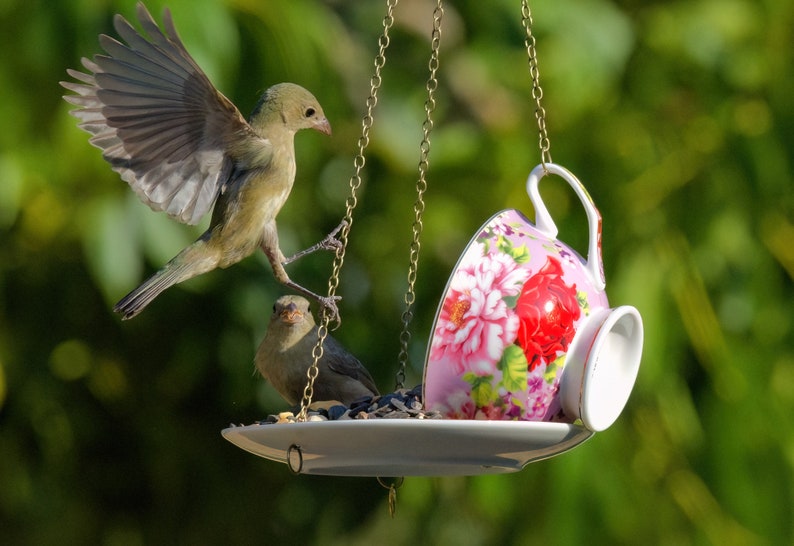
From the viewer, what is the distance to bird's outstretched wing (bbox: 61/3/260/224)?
2.51 metres

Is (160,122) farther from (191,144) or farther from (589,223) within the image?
(589,223)

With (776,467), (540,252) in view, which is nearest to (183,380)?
(776,467)

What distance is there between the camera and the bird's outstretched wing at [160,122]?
2.51 m

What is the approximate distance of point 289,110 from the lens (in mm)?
2754

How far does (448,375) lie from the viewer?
8.05 feet

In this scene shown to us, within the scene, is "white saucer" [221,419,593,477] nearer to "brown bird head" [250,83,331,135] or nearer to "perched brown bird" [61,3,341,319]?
"perched brown bird" [61,3,341,319]

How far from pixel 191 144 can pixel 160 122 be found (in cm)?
9

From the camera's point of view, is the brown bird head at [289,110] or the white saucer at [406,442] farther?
the brown bird head at [289,110]

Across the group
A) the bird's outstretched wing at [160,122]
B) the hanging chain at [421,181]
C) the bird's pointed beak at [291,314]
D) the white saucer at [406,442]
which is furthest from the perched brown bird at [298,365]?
the white saucer at [406,442]

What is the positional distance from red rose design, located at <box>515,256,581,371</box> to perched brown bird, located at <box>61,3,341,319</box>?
49cm

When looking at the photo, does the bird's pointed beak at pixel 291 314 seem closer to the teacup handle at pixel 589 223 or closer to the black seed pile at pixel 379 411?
the black seed pile at pixel 379 411

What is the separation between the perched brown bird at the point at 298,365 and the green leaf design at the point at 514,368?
2.78ft

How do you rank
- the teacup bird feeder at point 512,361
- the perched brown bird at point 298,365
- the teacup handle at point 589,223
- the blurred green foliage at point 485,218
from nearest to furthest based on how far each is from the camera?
the teacup bird feeder at point 512,361, the teacup handle at point 589,223, the perched brown bird at point 298,365, the blurred green foliage at point 485,218

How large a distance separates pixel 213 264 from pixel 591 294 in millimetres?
879
